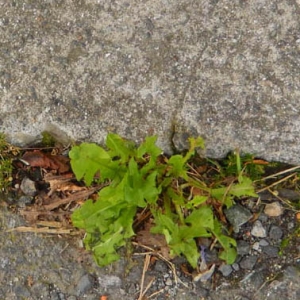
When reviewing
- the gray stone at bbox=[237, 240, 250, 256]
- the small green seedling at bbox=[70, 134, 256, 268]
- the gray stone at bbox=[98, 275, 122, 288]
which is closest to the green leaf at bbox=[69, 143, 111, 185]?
the small green seedling at bbox=[70, 134, 256, 268]

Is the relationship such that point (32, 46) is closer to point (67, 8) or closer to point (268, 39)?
point (67, 8)

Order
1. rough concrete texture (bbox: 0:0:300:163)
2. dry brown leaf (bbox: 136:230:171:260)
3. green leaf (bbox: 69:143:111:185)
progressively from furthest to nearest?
dry brown leaf (bbox: 136:230:171:260) < rough concrete texture (bbox: 0:0:300:163) < green leaf (bbox: 69:143:111:185)

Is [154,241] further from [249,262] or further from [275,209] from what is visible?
[275,209]

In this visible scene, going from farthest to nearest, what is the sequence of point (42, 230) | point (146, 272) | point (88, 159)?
point (42, 230), point (146, 272), point (88, 159)

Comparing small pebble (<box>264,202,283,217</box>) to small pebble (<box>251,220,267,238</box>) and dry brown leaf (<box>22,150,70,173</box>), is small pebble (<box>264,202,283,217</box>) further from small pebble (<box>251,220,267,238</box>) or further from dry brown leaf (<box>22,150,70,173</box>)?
dry brown leaf (<box>22,150,70,173</box>)

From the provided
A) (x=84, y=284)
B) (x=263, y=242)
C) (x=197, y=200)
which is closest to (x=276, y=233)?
(x=263, y=242)
